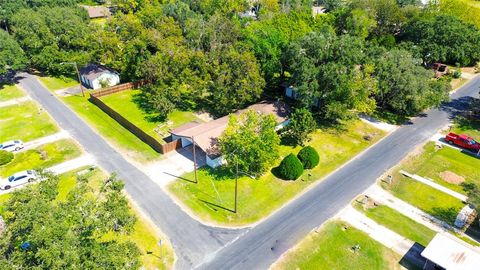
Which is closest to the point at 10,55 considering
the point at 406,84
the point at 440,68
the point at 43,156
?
the point at 43,156

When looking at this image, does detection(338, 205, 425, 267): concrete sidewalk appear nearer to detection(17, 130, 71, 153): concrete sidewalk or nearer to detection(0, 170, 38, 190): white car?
detection(0, 170, 38, 190): white car

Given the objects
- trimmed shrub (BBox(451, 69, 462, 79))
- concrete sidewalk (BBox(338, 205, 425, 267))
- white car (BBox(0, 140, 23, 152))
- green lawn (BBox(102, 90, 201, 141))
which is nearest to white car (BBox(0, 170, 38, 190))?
white car (BBox(0, 140, 23, 152))

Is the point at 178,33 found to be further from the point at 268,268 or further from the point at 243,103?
the point at 268,268

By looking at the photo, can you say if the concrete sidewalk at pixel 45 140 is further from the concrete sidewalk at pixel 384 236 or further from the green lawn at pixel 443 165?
the green lawn at pixel 443 165

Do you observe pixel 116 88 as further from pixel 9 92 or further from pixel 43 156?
pixel 43 156

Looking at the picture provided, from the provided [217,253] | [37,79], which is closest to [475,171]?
[217,253]
